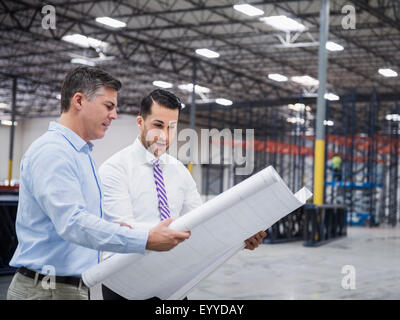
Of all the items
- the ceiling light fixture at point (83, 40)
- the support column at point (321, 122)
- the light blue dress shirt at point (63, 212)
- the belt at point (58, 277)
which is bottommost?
the belt at point (58, 277)

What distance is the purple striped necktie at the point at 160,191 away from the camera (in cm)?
217

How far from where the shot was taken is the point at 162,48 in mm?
20594

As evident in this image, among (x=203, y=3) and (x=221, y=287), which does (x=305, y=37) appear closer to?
(x=203, y=3)

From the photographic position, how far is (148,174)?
219cm

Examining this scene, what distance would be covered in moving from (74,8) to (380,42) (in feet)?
37.3

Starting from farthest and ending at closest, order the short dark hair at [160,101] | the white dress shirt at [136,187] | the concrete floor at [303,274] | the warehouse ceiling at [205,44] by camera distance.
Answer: the warehouse ceiling at [205,44] → the concrete floor at [303,274] → the short dark hair at [160,101] → the white dress shirt at [136,187]

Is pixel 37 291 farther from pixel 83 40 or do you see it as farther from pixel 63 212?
pixel 83 40

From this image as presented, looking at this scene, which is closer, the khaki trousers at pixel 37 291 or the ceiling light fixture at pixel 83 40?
the khaki trousers at pixel 37 291

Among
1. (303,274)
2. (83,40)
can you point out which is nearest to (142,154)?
(303,274)

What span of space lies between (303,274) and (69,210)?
691 centimetres

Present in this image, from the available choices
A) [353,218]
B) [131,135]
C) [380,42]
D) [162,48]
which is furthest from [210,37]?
[131,135]

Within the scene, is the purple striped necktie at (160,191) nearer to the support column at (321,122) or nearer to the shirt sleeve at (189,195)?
the shirt sleeve at (189,195)

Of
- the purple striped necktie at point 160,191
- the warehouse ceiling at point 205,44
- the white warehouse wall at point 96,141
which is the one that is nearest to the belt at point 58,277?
the purple striped necktie at point 160,191

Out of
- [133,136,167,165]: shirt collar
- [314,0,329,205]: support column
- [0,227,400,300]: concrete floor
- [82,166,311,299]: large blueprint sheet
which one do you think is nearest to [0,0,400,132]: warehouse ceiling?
[314,0,329,205]: support column
